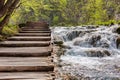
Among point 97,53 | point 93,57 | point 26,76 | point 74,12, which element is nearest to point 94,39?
point 97,53

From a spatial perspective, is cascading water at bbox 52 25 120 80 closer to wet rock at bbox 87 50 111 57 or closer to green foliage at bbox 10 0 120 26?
wet rock at bbox 87 50 111 57

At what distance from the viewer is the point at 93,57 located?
1123 centimetres

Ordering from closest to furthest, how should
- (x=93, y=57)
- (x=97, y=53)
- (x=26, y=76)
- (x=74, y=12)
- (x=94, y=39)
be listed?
(x=26, y=76), (x=93, y=57), (x=97, y=53), (x=94, y=39), (x=74, y=12)

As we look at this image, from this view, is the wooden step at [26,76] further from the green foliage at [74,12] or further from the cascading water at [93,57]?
the green foliage at [74,12]

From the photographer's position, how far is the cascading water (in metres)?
7.63

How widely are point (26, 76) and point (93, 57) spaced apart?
7.89 metres

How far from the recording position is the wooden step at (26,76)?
3486mm

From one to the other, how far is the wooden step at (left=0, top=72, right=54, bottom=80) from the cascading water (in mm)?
3431

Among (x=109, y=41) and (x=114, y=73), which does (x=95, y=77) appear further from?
(x=109, y=41)

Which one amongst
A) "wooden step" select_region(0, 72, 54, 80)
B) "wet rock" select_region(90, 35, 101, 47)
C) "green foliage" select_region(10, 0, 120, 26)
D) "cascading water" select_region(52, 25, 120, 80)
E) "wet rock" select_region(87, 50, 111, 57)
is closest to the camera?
"wooden step" select_region(0, 72, 54, 80)

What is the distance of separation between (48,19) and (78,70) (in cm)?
4025

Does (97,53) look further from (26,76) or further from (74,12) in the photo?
(74,12)

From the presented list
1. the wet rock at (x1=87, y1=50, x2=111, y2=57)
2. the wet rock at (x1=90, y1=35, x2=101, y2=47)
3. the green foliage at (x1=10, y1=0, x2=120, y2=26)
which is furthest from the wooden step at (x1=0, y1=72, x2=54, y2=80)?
the green foliage at (x1=10, y1=0, x2=120, y2=26)

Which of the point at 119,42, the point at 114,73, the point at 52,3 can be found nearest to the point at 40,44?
the point at 114,73
